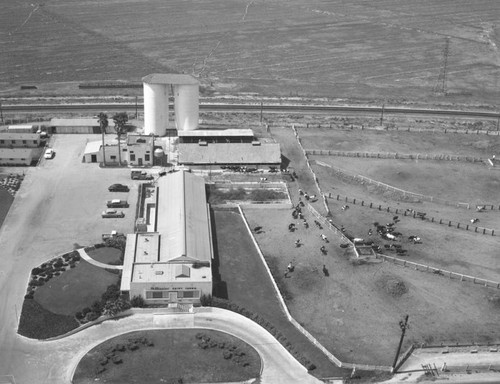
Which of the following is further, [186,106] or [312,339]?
[186,106]

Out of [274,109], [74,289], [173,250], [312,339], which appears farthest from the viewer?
[274,109]

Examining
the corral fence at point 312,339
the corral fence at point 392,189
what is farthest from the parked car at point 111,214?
the corral fence at point 392,189

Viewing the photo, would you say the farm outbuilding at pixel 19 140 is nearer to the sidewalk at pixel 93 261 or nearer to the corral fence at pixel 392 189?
the sidewalk at pixel 93 261

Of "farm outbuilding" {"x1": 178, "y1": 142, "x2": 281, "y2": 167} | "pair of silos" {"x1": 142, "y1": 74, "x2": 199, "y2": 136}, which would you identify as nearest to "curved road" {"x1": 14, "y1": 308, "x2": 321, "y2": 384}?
"farm outbuilding" {"x1": 178, "y1": 142, "x2": 281, "y2": 167}

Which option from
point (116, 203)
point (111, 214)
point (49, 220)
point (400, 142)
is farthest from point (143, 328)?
point (400, 142)

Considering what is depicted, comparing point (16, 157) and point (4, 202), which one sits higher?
point (16, 157)

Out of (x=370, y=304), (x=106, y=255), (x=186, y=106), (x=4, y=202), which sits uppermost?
(x=186, y=106)

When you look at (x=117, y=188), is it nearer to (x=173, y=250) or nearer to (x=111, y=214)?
(x=111, y=214)
